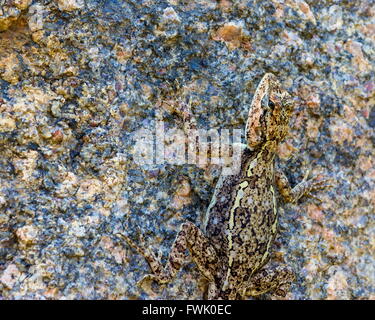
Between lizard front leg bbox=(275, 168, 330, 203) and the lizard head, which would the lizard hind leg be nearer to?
lizard front leg bbox=(275, 168, 330, 203)

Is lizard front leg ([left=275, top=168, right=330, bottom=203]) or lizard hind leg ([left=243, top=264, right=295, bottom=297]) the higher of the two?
lizard front leg ([left=275, top=168, right=330, bottom=203])

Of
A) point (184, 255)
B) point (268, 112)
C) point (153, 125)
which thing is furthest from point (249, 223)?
point (153, 125)

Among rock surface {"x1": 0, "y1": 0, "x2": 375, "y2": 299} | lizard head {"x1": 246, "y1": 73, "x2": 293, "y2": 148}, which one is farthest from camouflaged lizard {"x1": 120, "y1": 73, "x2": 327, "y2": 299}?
rock surface {"x1": 0, "y1": 0, "x2": 375, "y2": 299}

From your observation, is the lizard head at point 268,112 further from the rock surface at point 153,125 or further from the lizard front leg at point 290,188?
the lizard front leg at point 290,188

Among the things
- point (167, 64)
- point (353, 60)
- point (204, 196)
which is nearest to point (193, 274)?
point (204, 196)

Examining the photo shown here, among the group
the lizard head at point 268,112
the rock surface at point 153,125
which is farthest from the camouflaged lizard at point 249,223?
the rock surface at point 153,125
